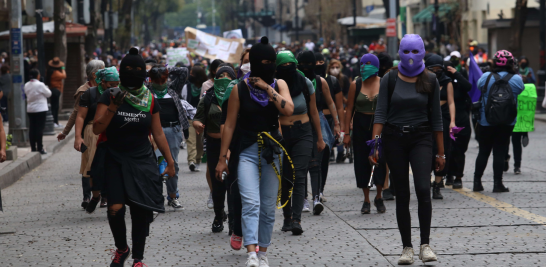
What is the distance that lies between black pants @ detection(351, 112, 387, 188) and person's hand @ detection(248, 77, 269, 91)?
3009 mm

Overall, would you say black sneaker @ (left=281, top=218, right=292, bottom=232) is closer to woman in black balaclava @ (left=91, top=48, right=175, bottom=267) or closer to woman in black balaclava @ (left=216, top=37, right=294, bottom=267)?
woman in black balaclava @ (left=216, top=37, right=294, bottom=267)

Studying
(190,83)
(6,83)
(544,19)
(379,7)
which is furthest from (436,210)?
(379,7)

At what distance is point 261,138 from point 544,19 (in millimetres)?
19620

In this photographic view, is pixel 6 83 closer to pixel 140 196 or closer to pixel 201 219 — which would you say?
pixel 201 219

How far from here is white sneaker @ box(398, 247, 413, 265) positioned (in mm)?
5902

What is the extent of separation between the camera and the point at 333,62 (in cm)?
1228

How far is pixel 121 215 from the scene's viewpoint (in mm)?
5516

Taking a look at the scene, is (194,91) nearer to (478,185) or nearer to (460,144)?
(460,144)

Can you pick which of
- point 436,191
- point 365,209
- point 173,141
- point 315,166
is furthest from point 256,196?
point 436,191

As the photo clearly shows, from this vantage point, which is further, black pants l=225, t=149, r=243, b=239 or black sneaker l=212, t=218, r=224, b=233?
black sneaker l=212, t=218, r=224, b=233

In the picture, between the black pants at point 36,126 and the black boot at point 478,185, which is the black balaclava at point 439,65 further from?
the black pants at point 36,126

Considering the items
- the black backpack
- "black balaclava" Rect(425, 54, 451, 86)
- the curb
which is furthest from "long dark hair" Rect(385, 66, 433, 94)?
the curb

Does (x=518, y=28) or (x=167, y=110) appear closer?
(x=167, y=110)

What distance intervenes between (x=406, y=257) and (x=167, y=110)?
3837 millimetres
